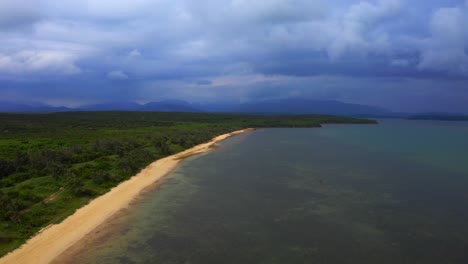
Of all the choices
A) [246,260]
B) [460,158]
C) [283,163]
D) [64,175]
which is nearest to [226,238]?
[246,260]

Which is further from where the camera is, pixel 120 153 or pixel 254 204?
pixel 120 153

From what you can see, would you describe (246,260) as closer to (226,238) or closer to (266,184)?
(226,238)

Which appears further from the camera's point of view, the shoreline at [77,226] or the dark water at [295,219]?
the dark water at [295,219]

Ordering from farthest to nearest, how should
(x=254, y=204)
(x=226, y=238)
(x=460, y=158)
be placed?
(x=460, y=158), (x=254, y=204), (x=226, y=238)

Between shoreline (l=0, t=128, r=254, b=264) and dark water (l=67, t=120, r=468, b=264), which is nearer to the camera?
shoreline (l=0, t=128, r=254, b=264)
